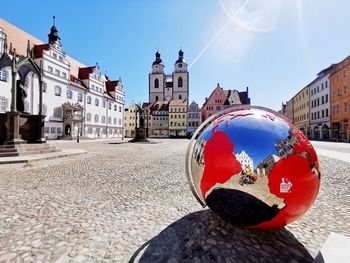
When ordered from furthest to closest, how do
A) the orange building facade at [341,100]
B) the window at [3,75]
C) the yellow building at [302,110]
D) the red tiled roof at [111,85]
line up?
1. the red tiled roof at [111,85]
2. the yellow building at [302,110]
3. the orange building facade at [341,100]
4. the window at [3,75]

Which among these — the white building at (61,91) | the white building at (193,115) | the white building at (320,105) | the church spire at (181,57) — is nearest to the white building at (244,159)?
the white building at (61,91)

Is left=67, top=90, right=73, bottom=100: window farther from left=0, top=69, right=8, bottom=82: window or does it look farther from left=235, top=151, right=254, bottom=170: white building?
left=235, top=151, right=254, bottom=170: white building

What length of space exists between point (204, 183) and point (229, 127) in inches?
33.1

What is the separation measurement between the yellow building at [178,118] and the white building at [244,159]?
212ft

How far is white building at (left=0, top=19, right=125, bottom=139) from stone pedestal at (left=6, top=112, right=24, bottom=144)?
15.2 meters

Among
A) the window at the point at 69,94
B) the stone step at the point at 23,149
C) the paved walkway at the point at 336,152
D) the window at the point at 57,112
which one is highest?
the window at the point at 69,94

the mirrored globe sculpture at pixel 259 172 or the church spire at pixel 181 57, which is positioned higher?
the church spire at pixel 181 57

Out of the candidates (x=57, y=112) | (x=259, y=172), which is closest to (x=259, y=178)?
(x=259, y=172)

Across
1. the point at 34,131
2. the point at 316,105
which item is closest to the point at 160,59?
the point at 316,105

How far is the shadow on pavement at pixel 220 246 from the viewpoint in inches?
84.0

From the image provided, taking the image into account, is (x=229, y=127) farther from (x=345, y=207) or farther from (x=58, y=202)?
(x=58, y=202)

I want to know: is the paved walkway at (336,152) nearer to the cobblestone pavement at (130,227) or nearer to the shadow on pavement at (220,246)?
the cobblestone pavement at (130,227)

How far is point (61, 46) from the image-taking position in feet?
127

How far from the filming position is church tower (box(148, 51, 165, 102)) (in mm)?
86688
